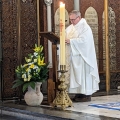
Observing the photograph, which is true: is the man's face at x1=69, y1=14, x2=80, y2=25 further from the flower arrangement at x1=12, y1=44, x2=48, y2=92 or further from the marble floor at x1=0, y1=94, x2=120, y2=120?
the marble floor at x1=0, y1=94, x2=120, y2=120

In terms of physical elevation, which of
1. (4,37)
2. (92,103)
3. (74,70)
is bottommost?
(92,103)

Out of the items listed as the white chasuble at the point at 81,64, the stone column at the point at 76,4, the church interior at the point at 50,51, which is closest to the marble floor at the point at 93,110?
the church interior at the point at 50,51

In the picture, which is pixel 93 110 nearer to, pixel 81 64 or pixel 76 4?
pixel 81 64

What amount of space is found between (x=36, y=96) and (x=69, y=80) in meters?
0.65

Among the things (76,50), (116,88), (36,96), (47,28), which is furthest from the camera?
(116,88)

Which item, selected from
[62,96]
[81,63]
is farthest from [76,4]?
[62,96]

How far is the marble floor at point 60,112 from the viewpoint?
4.53m

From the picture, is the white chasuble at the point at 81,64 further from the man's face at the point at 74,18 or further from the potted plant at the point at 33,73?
the potted plant at the point at 33,73

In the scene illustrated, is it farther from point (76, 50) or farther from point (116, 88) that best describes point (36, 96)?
point (116, 88)

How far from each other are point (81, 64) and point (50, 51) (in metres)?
1.52

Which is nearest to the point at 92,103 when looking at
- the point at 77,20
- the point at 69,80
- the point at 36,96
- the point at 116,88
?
the point at 69,80

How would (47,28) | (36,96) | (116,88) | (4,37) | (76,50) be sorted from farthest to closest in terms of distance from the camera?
1. (116,88)
2. (47,28)
3. (4,37)
4. (76,50)
5. (36,96)

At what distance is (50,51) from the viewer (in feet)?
24.3

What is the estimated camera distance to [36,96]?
18.3ft
